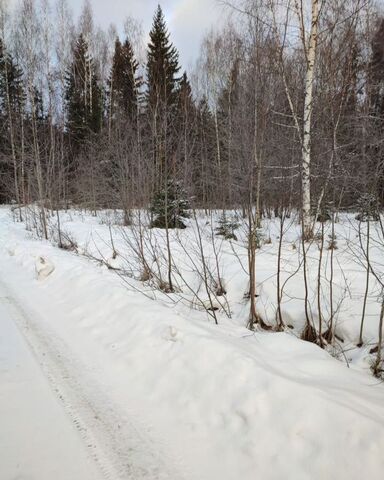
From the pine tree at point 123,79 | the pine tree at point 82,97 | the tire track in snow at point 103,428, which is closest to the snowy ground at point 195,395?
the tire track in snow at point 103,428

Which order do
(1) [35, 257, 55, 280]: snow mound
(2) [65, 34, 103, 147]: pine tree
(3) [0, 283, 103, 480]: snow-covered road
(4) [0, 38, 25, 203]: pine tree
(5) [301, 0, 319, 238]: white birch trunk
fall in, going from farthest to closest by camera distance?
(2) [65, 34, 103, 147]: pine tree
(4) [0, 38, 25, 203]: pine tree
(5) [301, 0, 319, 238]: white birch trunk
(1) [35, 257, 55, 280]: snow mound
(3) [0, 283, 103, 480]: snow-covered road

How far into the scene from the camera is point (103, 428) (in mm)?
2781

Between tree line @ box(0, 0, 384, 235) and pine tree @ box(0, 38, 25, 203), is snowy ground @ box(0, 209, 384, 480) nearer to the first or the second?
tree line @ box(0, 0, 384, 235)

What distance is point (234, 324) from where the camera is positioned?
466 cm

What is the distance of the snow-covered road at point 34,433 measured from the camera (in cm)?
235

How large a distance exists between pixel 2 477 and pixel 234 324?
9.76ft

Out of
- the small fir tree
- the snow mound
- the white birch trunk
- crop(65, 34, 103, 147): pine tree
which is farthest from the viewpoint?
crop(65, 34, 103, 147): pine tree

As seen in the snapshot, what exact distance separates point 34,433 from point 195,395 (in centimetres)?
128

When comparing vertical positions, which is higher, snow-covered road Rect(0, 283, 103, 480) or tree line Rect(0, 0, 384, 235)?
tree line Rect(0, 0, 384, 235)

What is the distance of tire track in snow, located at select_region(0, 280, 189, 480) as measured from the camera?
Result: 2.39m

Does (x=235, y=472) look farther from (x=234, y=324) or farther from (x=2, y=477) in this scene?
(x=234, y=324)

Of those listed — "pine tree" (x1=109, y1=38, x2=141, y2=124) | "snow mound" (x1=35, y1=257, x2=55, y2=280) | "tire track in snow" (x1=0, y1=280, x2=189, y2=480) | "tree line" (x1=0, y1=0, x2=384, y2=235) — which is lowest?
"tire track in snow" (x1=0, y1=280, x2=189, y2=480)

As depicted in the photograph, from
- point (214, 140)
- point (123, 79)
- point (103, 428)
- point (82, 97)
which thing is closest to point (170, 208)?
point (214, 140)

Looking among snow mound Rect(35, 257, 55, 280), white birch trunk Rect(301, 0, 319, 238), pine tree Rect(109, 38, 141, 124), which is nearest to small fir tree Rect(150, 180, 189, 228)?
white birch trunk Rect(301, 0, 319, 238)
